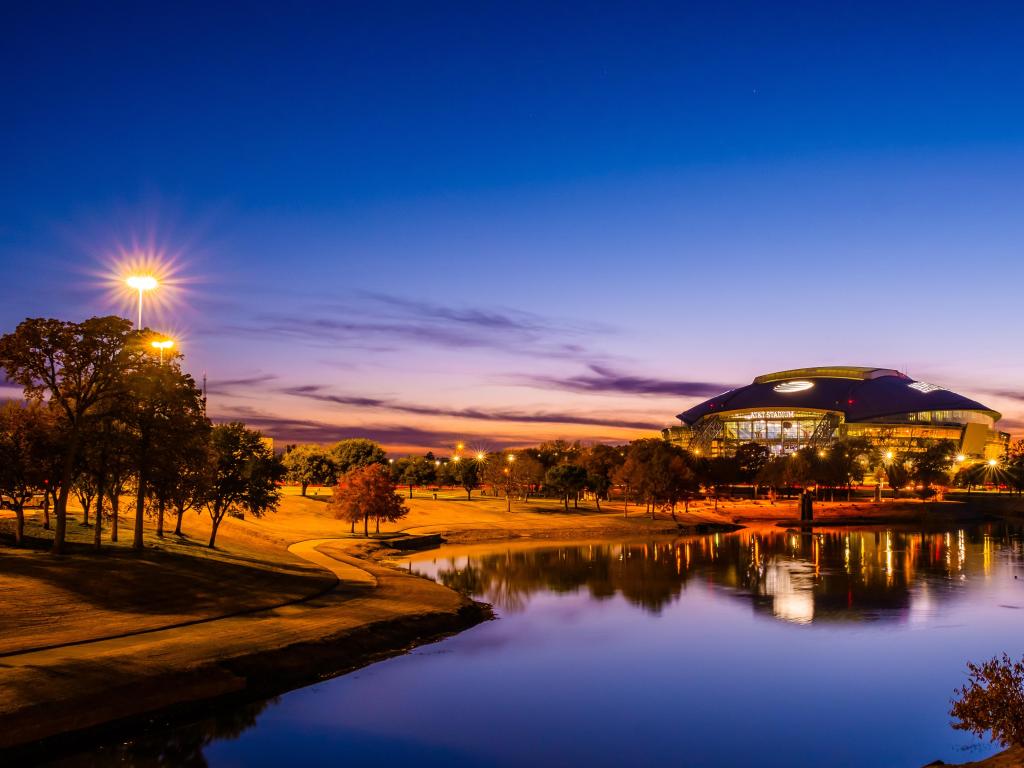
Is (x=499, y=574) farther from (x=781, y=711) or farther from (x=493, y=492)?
(x=493, y=492)

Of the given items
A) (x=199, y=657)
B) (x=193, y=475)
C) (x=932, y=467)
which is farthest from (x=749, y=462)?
(x=199, y=657)

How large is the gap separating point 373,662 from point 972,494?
537 feet

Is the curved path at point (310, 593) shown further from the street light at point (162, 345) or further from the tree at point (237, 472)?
the street light at point (162, 345)

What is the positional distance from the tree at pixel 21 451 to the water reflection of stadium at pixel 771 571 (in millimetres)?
25287

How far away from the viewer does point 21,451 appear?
135 ft

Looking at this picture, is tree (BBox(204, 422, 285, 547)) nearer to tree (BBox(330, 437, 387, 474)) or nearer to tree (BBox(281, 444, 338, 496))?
tree (BBox(281, 444, 338, 496))

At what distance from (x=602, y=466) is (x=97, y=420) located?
123762 mm

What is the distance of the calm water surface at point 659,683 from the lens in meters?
24.1

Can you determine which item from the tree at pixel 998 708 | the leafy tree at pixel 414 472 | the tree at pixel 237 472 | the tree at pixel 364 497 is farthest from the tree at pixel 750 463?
the tree at pixel 998 708

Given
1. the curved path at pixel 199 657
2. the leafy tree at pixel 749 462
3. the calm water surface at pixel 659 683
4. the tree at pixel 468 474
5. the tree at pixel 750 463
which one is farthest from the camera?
the leafy tree at pixel 749 462

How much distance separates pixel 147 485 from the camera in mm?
48406

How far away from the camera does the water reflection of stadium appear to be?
5262 centimetres

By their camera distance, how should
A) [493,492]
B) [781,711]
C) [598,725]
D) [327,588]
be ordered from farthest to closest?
[493,492], [327,588], [781,711], [598,725]

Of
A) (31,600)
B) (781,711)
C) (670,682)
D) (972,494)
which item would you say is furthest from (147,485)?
(972,494)
